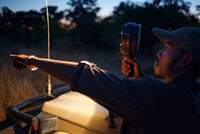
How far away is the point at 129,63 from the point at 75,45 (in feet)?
58.2

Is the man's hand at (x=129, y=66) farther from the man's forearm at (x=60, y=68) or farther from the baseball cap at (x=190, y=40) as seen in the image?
the man's forearm at (x=60, y=68)

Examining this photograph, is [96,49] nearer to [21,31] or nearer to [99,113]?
[21,31]

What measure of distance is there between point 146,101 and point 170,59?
33cm

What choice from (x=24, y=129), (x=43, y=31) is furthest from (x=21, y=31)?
(x=24, y=129)

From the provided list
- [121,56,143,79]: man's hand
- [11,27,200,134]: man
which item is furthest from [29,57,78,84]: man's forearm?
[121,56,143,79]: man's hand

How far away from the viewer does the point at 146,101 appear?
95 centimetres

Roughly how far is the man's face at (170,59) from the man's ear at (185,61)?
0.02 metres

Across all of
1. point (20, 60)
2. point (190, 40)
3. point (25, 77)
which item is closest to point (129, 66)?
point (190, 40)

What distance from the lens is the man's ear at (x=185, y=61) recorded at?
42.1 inches

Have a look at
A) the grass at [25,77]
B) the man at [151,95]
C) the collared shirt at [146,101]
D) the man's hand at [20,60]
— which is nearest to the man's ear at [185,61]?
the man at [151,95]

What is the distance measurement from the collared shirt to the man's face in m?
0.14

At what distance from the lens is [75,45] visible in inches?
757

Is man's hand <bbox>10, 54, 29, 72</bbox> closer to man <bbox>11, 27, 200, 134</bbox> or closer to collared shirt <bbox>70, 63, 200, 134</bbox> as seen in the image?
man <bbox>11, 27, 200, 134</bbox>

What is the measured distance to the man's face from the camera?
1.11 metres
